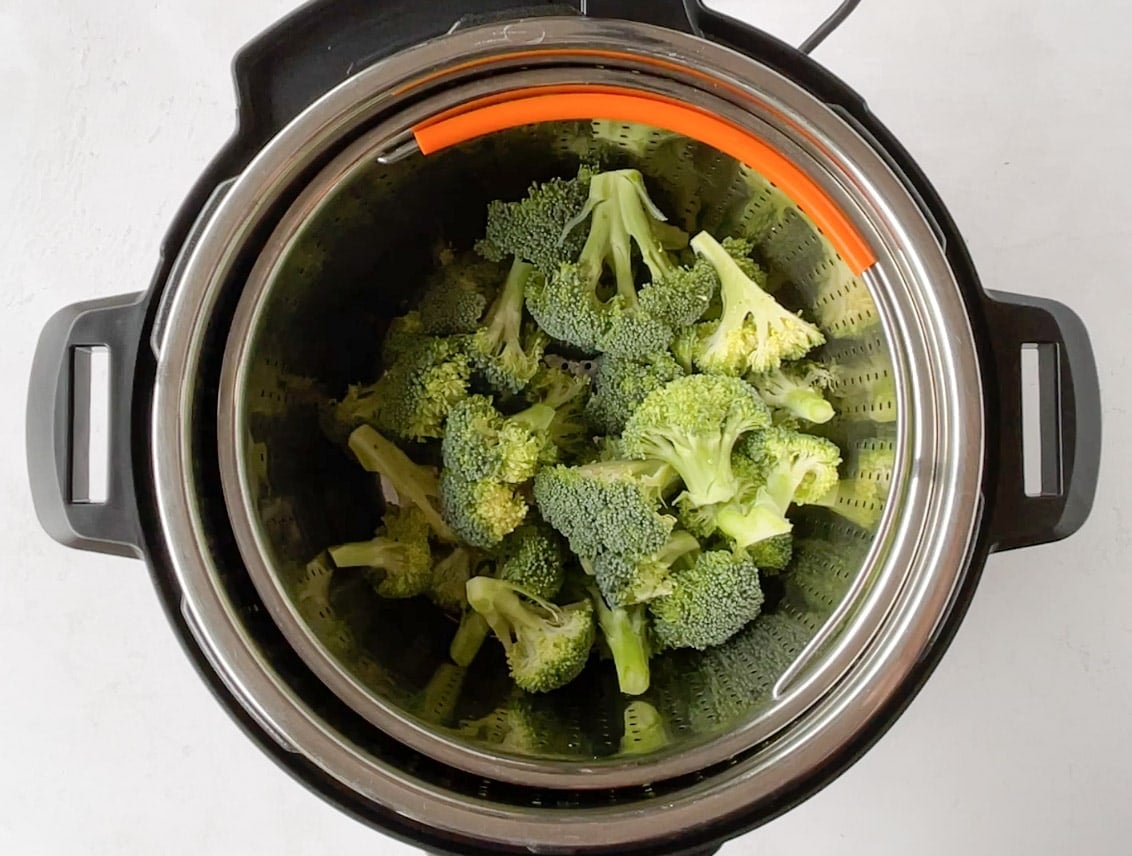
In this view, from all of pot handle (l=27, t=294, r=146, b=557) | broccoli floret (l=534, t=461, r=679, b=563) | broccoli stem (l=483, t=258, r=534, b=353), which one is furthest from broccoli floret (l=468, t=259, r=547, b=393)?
pot handle (l=27, t=294, r=146, b=557)

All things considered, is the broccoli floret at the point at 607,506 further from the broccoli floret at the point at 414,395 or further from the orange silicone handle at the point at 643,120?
the orange silicone handle at the point at 643,120

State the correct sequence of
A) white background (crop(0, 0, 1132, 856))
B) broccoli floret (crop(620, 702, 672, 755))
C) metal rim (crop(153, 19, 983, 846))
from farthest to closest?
white background (crop(0, 0, 1132, 856)) < broccoli floret (crop(620, 702, 672, 755)) < metal rim (crop(153, 19, 983, 846))

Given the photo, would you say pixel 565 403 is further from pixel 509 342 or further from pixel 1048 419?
pixel 1048 419

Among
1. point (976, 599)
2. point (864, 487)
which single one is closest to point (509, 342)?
point (864, 487)

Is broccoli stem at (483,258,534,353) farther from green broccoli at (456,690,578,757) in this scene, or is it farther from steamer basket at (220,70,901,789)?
green broccoli at (456,690,578,757)

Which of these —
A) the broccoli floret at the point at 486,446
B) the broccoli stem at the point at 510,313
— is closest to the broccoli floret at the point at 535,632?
the broccoli floret at the point at 486,446

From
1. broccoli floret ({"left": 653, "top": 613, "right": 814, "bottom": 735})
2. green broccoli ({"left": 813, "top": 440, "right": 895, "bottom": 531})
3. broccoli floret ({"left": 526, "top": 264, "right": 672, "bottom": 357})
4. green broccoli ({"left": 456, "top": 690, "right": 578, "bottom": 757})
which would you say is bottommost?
green broccoli ({"left": 456, "top": 690, "right": 578, "bottom": 757})

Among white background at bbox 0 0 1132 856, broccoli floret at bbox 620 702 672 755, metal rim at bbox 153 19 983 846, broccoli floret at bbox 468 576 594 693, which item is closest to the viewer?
metal rim at bbox 153 19 983 846
